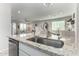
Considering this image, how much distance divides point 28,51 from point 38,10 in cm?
50

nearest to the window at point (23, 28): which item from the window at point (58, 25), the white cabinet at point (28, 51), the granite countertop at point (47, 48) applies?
the granite countertop at point (47, 48)

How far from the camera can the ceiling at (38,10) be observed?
1.24m

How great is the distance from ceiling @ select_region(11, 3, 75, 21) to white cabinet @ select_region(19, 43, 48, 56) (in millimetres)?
335

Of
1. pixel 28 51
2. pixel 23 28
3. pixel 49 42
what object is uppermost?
pixel 23 28

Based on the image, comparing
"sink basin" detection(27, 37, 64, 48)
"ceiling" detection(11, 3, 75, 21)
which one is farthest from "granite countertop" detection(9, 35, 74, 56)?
"ceiling" detection(11, 3, 75, 21)

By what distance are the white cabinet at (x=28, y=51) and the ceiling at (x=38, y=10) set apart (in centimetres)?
33

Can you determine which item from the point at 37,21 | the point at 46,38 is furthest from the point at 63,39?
the point at 37,21

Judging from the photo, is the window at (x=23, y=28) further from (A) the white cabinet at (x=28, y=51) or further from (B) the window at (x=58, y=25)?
(B) the window at (x=58, y=25)

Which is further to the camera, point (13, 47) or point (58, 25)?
point (13, 47)

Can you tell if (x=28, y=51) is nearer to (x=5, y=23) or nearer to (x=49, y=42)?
(x=49, y=42)

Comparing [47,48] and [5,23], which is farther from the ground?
[5,23]

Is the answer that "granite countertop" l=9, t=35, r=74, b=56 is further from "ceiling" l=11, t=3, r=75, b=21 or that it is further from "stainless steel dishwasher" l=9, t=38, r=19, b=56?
"ceiling" l=11, t=3, r=75, b=21

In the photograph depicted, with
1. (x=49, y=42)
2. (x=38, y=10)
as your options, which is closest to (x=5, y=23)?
(x=38, y=10)

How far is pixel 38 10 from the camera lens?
1.27m
